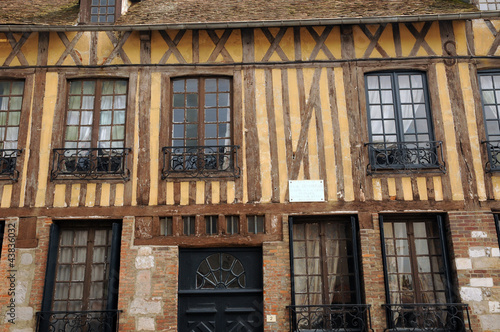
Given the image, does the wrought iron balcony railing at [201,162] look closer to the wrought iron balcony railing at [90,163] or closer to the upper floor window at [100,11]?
the wrought iron balcony railing at [90,163]

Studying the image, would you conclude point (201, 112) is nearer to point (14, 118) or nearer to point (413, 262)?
point (14, 118)

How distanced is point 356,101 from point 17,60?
5446 millimetres

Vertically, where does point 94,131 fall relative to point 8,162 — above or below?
above

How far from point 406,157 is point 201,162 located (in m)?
3.08

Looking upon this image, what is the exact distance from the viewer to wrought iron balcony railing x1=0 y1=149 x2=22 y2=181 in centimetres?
746

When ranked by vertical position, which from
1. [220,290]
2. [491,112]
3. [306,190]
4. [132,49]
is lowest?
[220,290]

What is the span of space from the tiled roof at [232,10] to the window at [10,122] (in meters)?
1.07

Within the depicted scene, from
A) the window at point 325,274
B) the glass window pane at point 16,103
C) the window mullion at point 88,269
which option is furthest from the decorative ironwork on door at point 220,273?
the glass window pane at point 16,103

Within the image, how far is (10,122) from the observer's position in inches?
308

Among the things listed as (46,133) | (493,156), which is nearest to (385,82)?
(493,156)

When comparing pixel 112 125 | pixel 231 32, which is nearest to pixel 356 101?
pixel 231 32

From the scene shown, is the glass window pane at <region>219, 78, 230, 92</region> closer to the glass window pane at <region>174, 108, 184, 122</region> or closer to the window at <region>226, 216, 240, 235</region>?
the glass window pane at <region>174, 108, 184, 122</region>

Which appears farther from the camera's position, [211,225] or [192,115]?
[192,115]

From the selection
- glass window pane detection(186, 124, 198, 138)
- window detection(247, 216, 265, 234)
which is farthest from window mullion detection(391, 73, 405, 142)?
glass window pane detection(186, 124, 198, 138)
